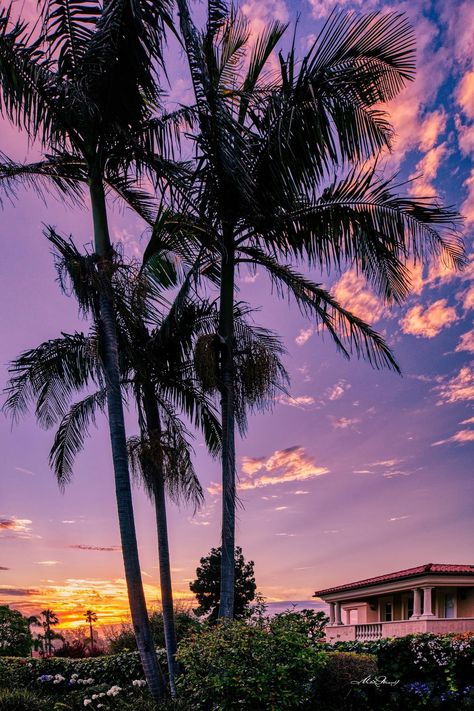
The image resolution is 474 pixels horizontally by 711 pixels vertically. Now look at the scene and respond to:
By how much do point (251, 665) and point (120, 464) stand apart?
3683mm

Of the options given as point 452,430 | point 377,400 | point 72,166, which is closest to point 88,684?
point 377,400

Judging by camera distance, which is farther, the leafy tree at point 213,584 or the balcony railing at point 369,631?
the leafy tree at point 213,584

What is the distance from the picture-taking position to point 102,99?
402 inches

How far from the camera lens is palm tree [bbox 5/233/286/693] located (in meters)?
11.4

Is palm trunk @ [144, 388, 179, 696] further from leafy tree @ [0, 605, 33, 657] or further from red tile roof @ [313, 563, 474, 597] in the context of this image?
leafy tree @ [0, 605, 33, 657]

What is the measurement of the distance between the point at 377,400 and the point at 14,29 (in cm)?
1131

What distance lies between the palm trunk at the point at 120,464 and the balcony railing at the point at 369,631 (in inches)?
562

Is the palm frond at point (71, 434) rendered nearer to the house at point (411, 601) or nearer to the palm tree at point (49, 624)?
the house at point (411, 601)

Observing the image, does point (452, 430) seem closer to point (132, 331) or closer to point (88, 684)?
point (132, 331)

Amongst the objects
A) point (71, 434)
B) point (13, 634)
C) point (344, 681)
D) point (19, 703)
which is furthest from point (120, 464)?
point (13, 634)

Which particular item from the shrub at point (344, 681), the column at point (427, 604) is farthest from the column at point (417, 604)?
the shrub at point (344, 681)

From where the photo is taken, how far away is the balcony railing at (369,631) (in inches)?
851

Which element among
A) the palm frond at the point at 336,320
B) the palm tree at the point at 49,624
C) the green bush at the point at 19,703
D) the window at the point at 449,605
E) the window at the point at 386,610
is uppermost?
the palm frond at the point at 336,320

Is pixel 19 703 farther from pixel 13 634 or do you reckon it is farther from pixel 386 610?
pixel 13 634
